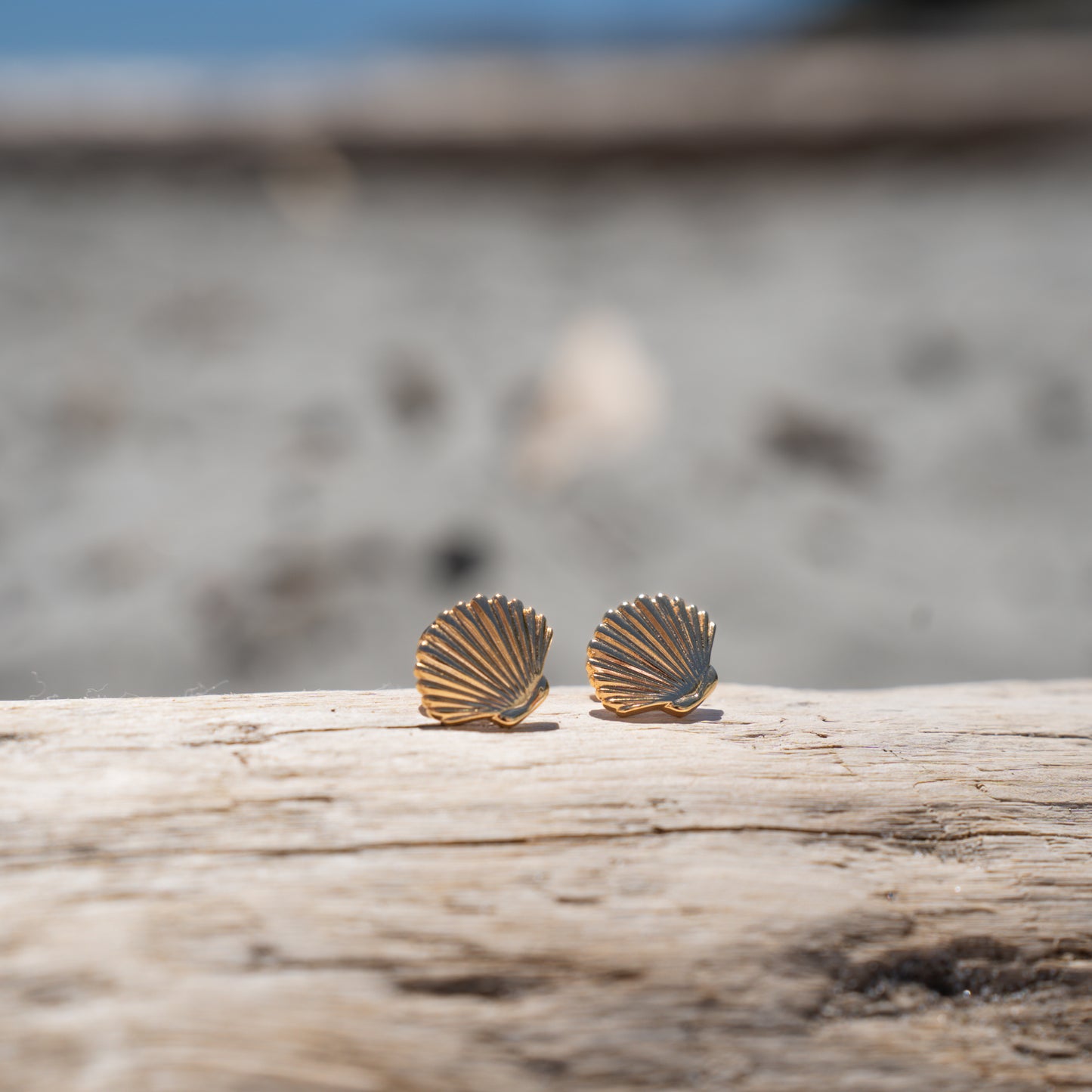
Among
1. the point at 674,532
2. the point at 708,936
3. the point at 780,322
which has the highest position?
the point at 780,322

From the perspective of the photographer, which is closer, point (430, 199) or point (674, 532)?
point (674, 532)

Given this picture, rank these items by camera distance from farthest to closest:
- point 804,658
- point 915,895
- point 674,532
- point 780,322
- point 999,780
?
point 780,322, point 674,532, point 804,658, point 999,780, point 915,895

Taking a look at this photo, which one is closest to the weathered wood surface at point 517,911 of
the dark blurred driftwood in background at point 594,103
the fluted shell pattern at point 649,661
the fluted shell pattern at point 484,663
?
the fluted shell pattern at point 484,663

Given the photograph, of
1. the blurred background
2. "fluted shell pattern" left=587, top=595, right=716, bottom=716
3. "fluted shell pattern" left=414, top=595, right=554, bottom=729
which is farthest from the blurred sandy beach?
"fluted shell pattern" left=414, top=595, right=554, bottom=729

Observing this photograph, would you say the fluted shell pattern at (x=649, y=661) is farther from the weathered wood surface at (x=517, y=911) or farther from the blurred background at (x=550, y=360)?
the blurred background at (x=550, y=360)

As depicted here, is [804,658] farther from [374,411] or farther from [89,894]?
[89,894]

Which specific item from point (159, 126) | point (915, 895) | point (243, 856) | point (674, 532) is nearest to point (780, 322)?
point (674, 532)

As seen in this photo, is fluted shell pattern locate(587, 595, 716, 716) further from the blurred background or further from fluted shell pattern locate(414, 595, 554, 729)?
the blurred background
